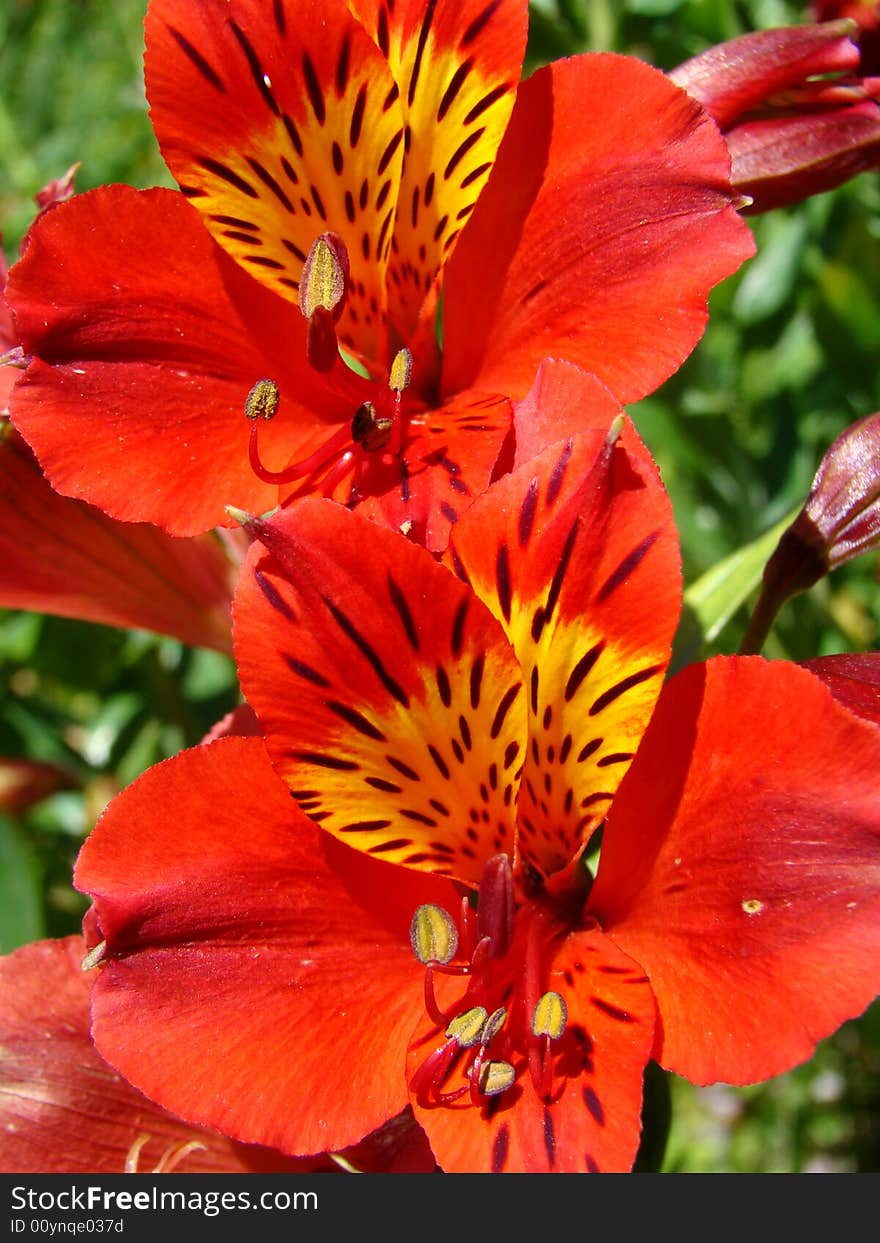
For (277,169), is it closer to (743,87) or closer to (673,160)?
(673,160)

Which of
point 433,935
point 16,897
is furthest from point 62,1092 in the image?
point 16,897

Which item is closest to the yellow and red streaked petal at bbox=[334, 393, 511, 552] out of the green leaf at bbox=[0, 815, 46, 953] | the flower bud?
the flower bud

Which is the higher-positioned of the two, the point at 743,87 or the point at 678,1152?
the point at 743,87

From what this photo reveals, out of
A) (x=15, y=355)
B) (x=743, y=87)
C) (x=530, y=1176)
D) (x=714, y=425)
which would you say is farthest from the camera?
(x=714, y=425)

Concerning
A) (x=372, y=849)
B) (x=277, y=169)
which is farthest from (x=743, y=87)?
(x=372, y=849)

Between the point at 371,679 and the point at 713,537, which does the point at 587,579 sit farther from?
the point at 713,537

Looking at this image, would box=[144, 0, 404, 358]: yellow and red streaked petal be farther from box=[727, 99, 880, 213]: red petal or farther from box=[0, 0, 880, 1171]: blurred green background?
box=[0, 0, 880, 1171]: blurred green background

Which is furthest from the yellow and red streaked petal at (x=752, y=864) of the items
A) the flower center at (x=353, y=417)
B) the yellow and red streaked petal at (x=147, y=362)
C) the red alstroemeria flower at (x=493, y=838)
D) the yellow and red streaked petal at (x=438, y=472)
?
the yellow and red streaked petal at (x=147, y=362)
